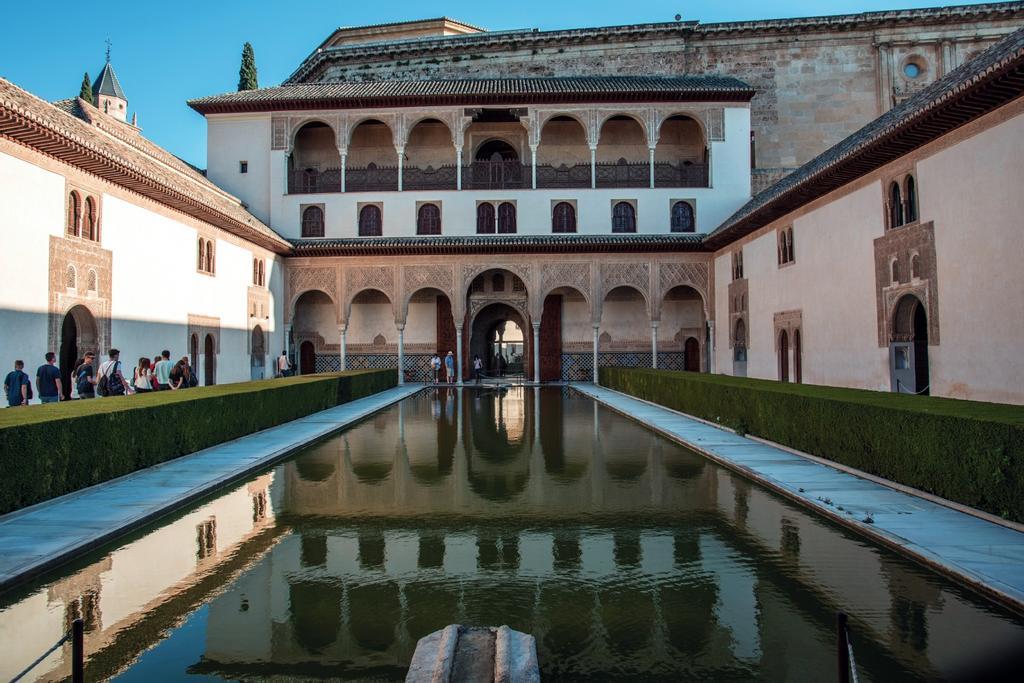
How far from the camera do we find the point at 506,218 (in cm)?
2769

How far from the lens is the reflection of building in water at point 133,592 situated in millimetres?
3871

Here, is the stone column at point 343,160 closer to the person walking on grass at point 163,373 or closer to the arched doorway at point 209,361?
the arched doorway at point 209,361

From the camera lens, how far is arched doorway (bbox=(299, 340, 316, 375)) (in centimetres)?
2853

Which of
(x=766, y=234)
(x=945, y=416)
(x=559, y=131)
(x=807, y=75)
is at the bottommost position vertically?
(x=945, y=416)

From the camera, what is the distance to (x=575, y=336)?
28.9 m

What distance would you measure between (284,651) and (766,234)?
64.1 feet

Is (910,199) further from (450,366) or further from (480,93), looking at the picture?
(450,366)

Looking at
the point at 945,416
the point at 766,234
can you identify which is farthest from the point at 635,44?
the point at 945,416

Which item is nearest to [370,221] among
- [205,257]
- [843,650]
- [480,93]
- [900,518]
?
[480,93]

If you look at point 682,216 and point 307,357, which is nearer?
point 682,216

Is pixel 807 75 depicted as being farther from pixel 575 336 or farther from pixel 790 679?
pixel 790 679

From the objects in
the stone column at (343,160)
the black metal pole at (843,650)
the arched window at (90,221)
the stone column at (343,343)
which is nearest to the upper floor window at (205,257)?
the arched window at (90,221)

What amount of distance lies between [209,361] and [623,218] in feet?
49.5

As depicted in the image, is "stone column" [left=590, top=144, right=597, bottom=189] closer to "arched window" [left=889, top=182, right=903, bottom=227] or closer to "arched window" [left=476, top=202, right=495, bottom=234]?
"arched window" [left=476, top=202, right=495, bottom=234]
